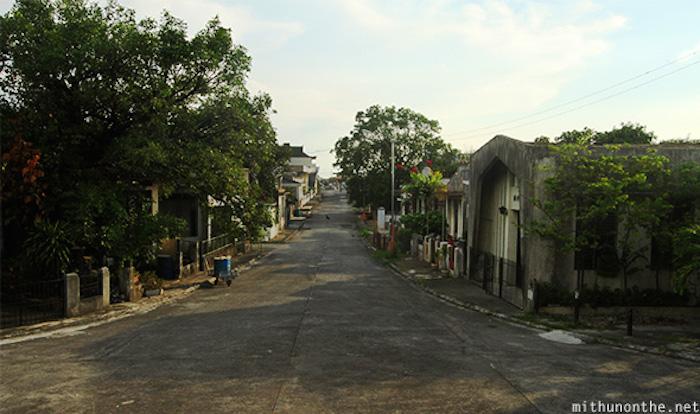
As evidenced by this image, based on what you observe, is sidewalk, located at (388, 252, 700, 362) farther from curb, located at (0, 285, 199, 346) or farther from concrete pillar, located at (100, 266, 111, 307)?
concrete pillar, located at (100, 266, 111, 307)

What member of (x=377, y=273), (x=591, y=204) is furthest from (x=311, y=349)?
(x=377, y=273)

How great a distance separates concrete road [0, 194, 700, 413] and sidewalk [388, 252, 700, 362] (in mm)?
580

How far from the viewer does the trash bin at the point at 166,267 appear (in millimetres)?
23484

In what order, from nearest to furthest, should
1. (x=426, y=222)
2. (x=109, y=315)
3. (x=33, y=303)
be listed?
(x=109, y=315)
(x=33, y=303)
(x=426, y=222)

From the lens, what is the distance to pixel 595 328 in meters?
14.2

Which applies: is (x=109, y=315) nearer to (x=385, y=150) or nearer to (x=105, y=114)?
(x=105, y=114)

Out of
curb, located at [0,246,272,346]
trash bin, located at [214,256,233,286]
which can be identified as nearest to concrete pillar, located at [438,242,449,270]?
trash bin, located at [214,256,233,286]

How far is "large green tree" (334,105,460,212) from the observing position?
59.4 m

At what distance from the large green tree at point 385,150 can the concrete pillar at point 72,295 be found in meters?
44.3

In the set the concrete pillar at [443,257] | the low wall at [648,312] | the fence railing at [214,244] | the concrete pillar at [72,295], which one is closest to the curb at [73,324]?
the concrete pillar at [72,295]

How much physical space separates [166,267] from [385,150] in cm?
3956

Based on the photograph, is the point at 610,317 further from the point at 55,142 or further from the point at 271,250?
the point at 271,250

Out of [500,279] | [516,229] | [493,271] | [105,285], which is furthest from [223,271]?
[516,229]

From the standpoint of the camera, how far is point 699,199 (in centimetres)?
1487
